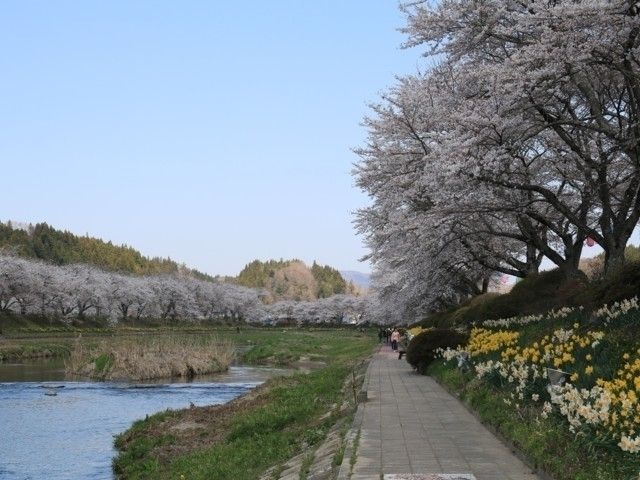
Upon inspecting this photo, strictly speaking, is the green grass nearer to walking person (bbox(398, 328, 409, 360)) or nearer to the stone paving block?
the stone paving block

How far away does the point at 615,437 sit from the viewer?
6.36 metres

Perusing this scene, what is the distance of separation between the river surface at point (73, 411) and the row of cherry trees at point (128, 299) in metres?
49.2

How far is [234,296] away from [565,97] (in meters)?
122

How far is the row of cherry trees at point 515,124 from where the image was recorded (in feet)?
43.5

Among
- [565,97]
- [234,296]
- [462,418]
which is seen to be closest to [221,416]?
[462,418]

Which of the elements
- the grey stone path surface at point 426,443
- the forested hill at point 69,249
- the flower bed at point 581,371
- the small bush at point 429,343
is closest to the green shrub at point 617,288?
the flower bed at point 581,371

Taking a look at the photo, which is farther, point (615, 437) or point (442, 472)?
point (442, 472)

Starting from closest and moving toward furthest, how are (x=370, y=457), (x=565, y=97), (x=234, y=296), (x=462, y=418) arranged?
1. (x=370, y=457)
2. (x=462, y=418)
3. (x=565, y=97)
4. (x=234, y=296)

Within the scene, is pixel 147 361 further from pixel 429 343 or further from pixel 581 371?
pixel 581 371

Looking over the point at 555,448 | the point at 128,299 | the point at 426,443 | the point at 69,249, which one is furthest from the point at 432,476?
the point at 69,249

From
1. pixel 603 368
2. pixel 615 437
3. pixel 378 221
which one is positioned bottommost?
pixel 615 437

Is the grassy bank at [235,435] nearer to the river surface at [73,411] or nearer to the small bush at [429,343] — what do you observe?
the river surface at [73,411]

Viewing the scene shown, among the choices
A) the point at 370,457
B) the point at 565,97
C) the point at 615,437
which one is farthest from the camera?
the point at 565,97

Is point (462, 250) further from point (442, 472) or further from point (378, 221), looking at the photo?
point (442, 472)
